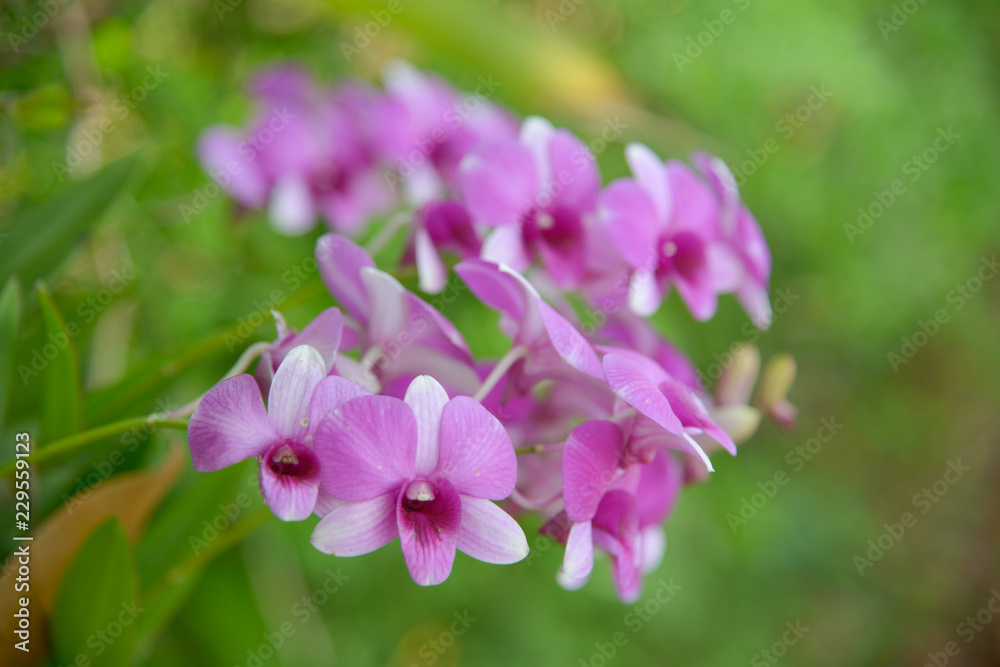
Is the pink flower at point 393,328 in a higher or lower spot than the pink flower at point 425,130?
higher

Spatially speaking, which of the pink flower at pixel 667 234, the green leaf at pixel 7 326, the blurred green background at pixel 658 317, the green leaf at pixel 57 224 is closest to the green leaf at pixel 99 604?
the blurred green background at pixel 658 317

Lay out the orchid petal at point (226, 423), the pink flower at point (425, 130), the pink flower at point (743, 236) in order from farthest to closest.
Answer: the pink flower at point (425, 130)
the pink flower at point (743, 236)
the orchid petal at point (226, 423)

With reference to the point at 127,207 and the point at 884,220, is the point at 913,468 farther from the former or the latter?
the point at 127,207

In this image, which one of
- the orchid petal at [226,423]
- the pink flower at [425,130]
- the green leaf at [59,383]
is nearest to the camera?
the orchid petal at [226,423]

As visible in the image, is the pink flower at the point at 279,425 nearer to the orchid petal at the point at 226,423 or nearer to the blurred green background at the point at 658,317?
the orchid petal at the point at 226,423

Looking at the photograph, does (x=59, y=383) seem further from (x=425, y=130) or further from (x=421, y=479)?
(x=425, y=130)

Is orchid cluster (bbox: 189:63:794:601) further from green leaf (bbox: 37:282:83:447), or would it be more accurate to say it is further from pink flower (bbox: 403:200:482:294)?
green leaf (bbox: 37:282:83:447)

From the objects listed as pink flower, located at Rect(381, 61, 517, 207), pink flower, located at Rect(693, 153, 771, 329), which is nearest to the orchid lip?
pink flower, located at Rect(693, 153, 771, 329)
